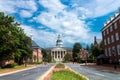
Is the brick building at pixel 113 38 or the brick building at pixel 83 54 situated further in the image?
the brick building at pixel 83 54

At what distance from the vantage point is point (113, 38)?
66.3 meters

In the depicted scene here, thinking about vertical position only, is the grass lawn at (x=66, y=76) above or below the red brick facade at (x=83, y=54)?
below

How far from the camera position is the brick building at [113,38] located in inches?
2429

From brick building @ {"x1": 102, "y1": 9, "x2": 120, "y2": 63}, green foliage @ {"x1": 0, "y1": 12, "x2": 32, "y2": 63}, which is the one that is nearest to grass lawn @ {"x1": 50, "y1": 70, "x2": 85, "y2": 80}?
green foliage @ {"x1": 0, "y1": 12, "x2": 32, "y2": 63}

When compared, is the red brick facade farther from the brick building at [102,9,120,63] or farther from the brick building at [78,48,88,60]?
the brick building at [102,9,120,63]

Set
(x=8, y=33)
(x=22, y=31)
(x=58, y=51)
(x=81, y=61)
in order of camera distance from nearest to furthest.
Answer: (x=8, y=33) → (x=22, y=31) → (x=81, y=61) → (x=58, y=51)

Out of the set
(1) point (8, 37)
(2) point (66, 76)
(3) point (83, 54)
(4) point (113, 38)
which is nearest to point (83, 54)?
(3) point (83, 54)

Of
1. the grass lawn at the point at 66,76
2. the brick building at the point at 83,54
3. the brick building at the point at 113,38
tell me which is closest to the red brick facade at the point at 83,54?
the brick building at the point at 83,54

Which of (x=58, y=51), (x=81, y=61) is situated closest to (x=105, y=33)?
(x=81, y=61)

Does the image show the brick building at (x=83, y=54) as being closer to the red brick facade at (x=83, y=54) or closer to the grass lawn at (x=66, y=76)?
the red brick facade at (x=83, y=54)

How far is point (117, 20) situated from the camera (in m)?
60.6

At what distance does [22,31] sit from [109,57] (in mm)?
30454

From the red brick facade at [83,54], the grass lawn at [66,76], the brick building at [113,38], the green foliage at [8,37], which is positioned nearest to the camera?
the grass lawn at [66,76]

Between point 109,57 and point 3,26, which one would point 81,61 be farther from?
point 3,26
